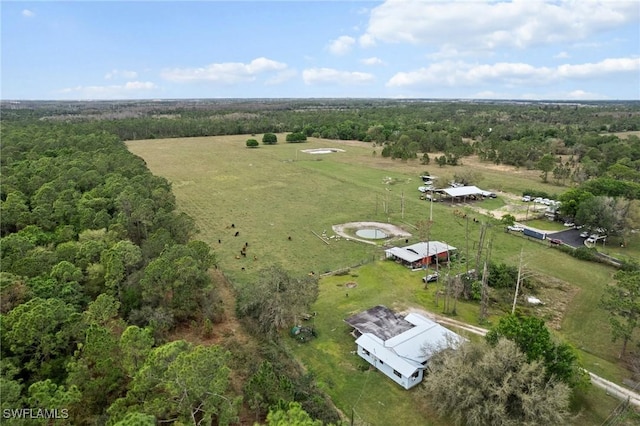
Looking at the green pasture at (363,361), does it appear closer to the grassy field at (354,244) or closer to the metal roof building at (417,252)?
the grassy field at (354,244)

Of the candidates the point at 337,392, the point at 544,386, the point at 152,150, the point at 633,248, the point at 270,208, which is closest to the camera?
the point at 544,386

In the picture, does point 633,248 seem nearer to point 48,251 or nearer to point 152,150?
point 48,251

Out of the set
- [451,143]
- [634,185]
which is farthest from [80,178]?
[451,143]

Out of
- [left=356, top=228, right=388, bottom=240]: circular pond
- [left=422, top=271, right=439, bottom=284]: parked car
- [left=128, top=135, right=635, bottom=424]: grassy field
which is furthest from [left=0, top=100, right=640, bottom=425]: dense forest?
[left=356, top=228, right=388, bottom=240]: circular pond

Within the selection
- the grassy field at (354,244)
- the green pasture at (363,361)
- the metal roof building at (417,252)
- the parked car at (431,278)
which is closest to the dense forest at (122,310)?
the green pasture at (363,361)

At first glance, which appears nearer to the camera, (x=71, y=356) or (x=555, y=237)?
(x=71, y=356)

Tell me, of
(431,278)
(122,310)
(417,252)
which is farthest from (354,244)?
(122,310)
